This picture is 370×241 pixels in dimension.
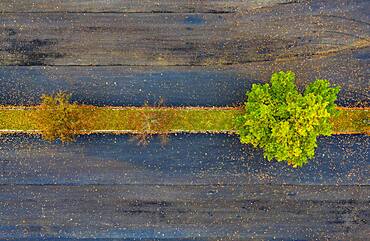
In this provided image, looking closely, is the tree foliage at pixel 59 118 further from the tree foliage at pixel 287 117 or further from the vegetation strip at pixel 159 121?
the tree foliage at pixel 287 117

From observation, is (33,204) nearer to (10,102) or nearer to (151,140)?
(10,102)

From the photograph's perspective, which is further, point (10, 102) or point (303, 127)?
point (10, 102)

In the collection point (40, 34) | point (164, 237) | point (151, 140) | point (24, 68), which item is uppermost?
point (40, 34)

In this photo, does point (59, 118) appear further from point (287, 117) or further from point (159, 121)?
point (287, 117)

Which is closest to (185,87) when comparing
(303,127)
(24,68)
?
(303,127)

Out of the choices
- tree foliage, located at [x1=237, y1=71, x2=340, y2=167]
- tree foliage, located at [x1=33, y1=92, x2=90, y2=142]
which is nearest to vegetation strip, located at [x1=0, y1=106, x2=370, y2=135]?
tree foliage, located at [x1=33, y1=92, x2=90, y2=142]

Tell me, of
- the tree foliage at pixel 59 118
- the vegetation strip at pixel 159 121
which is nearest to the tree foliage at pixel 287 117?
the vegetation strip at pixel 159 121
